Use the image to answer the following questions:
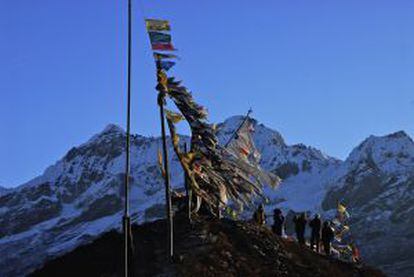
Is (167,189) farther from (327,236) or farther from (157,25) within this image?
(327,236)

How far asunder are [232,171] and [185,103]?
512 cm

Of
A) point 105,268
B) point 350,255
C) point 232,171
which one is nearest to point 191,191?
point 232,171

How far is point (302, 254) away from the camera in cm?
4038

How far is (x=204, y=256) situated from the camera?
36438 millimetres

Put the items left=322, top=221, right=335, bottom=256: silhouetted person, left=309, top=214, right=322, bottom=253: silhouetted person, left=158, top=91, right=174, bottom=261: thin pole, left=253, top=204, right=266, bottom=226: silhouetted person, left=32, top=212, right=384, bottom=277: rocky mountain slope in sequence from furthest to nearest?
left=253, top=204, right=266, bottom=226: silhouetted person < left=322, top=221, right=335, bottom=256: silhouetted person < left=309, top=214, right=322, bottom=253: silhouetted person < left=32, top=212, right=384, bottom=277: rocky mountain slope < left=158, top=91, right=174, bottom=261: thin pole

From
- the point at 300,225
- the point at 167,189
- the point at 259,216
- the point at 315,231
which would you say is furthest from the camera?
the point at 259,216

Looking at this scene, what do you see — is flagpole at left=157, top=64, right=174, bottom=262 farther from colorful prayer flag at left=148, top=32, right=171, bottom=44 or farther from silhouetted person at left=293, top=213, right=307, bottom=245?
silhouetted person at left=293, top=213, right=307, bottom=245

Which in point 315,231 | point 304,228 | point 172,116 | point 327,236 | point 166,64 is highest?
point 166,64

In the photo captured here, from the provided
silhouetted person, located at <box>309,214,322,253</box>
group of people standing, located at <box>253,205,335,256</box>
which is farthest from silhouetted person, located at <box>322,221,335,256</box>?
silhouetted person, located at <box>309,214,322,253</box>

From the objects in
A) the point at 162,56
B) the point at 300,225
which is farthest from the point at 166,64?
the point at 300,225

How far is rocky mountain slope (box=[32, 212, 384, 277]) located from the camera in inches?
1417

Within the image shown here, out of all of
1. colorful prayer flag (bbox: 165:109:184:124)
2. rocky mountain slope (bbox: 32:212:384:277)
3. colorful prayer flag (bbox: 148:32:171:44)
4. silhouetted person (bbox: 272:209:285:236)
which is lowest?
rocky mountain slope (bbox: 32:212:384:277)

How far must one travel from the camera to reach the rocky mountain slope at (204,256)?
36.0 m

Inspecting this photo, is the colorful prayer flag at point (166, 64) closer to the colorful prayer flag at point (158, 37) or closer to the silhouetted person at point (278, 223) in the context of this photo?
the colorful prayer flag at point (158, 37)
